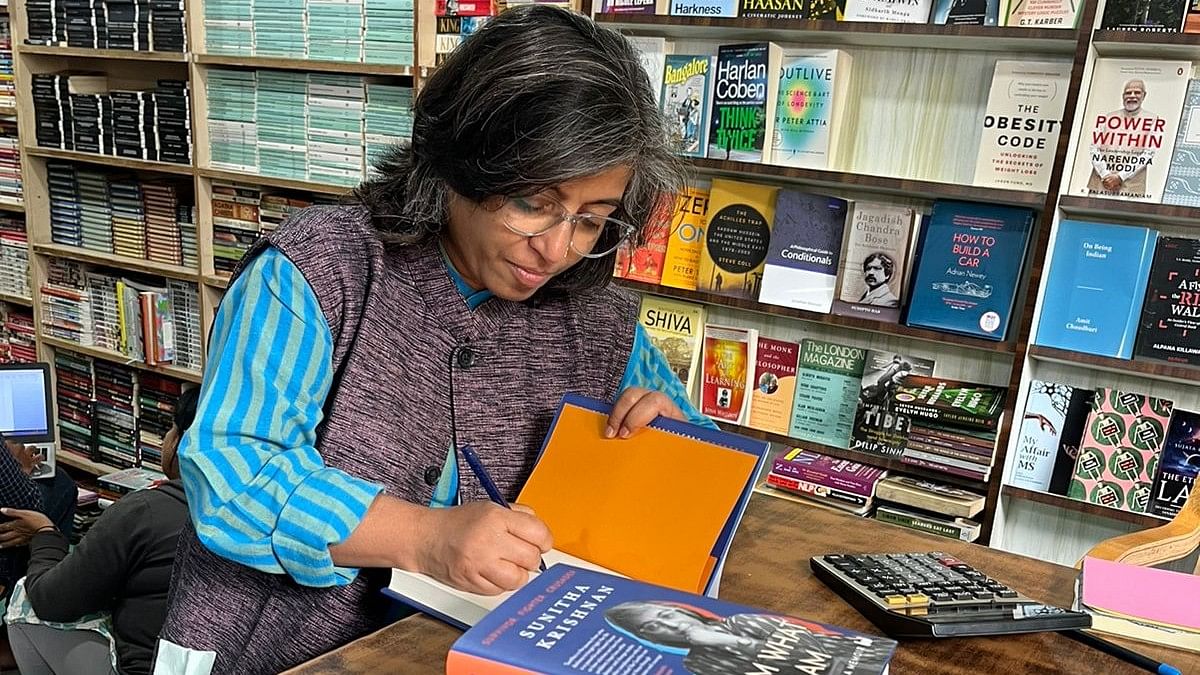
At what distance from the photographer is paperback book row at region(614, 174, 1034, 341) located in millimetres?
2268

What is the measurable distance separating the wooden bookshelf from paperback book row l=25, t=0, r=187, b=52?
0.02m

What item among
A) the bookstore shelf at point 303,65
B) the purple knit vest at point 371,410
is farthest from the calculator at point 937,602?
the bookstore shelf at point 303,65

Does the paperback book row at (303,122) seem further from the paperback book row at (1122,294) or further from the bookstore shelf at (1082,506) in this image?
the bookstore shelf at (1082,506)

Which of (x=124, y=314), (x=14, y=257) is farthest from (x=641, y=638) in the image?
(x=14, y=257)

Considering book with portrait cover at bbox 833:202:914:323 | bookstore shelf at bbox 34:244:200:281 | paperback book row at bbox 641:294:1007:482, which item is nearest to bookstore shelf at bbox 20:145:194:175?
bookstore shelf at bbox 34:244:200:281

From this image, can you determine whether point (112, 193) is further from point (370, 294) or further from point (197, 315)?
point (370, 294)

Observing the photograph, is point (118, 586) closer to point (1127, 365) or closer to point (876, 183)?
point (876, 183)

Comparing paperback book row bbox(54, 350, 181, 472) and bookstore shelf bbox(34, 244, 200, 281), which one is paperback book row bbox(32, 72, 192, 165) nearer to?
bookstore shelf bbox(34, 244, 200, 281)

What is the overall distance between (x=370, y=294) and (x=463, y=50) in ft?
0.91

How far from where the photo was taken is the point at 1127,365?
214cm

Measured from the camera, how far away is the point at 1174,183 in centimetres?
211

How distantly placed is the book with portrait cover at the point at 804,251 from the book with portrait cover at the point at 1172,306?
71cm

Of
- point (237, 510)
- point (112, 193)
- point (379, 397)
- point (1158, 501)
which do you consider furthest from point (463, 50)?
point (112, 193)

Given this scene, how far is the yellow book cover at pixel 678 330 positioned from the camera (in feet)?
8.93
